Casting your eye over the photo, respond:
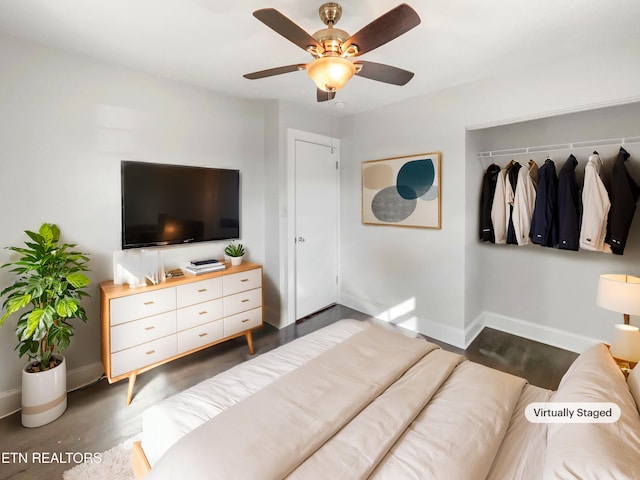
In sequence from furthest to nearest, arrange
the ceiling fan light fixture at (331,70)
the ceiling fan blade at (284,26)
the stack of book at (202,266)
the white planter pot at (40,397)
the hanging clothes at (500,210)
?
the hanging clothes at (500,210) < the stack of book at (202,266) < the white planter pot at (40,397) < the ceiling fan light fixture at (331,70) < the ceiling fan blade at (284,26)

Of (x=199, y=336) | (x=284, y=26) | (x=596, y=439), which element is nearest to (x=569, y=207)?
(x=596, y=439)

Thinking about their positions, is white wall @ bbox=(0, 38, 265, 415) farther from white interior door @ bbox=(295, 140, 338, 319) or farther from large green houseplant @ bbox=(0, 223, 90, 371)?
white interior door @ bbox=(295, 140, 338, 319)

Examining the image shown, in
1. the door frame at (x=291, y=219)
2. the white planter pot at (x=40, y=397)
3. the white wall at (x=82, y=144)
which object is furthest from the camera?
the door frame at (x=291, y=219)

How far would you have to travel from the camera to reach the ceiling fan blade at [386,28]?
3.87 ft

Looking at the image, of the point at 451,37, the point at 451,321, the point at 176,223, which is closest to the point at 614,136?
the point at 451,37

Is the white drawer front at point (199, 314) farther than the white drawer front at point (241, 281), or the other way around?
the white drawer front at point (241, 281)

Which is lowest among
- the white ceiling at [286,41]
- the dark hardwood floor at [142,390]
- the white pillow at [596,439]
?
the dark hardwood floor at [142,390]

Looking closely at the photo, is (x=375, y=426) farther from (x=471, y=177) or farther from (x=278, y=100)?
(x=278, y=100)

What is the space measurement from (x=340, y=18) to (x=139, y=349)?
2555 mm

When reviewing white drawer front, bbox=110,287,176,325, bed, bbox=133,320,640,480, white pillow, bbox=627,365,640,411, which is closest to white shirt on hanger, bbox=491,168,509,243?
bed, bbox=133,320,640,480

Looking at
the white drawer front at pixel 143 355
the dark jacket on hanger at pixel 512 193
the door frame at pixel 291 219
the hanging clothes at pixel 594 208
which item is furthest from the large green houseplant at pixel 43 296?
the hanging clothes at pixel 594 208

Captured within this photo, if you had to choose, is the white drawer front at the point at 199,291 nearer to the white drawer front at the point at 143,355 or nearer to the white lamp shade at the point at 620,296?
the white drawer front at the point at 143,355

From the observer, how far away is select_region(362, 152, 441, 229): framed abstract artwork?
2.99 m

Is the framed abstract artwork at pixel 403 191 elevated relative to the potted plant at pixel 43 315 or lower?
elevated
